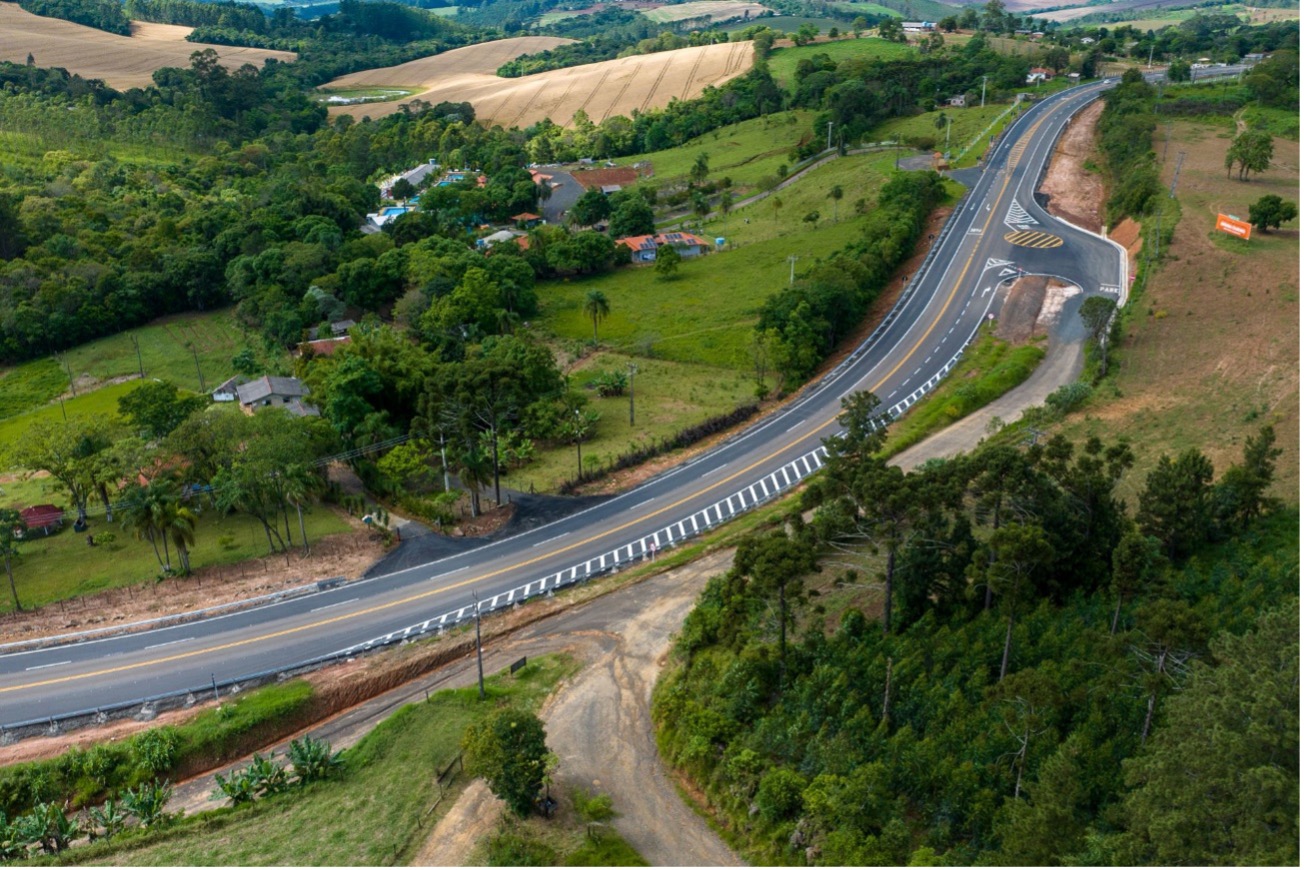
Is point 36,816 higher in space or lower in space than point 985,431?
lower

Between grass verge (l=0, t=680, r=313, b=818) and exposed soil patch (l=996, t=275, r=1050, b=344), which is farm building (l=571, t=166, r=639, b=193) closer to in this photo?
exposed soil patch (l=996, t=275, r=1050, b=344)

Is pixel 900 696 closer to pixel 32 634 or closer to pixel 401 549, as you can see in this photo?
pixel 401 549

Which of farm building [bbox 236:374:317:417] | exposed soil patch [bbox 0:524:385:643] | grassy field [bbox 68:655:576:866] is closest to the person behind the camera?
grassy field [bbox 68:655:576:866]

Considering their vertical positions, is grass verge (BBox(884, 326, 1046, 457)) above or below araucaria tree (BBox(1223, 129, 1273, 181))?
below

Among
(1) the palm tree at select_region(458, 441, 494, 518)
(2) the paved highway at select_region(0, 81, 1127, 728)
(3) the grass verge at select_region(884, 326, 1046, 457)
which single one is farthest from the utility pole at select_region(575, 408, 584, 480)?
(3) the grass verge at select_region(884, 326, 1046, 457)

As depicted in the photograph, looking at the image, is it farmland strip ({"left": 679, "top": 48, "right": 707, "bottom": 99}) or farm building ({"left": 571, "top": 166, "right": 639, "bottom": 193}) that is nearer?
farm building ({"left": 571, "top": 166, "right": 639, "bottom": 193})

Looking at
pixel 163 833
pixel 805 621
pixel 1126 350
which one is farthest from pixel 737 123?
pixel 163 833

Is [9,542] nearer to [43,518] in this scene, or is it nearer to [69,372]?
[43,518]
